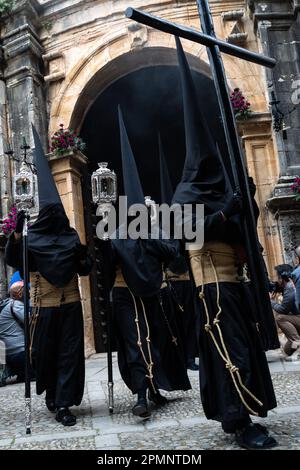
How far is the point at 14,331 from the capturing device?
24.2ft

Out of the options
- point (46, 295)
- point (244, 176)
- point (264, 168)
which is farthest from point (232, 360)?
point (264, 168)

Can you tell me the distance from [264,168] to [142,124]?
5157 millimetres

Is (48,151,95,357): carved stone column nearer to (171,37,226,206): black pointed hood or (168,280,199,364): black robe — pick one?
(168,280,199,364): black robe

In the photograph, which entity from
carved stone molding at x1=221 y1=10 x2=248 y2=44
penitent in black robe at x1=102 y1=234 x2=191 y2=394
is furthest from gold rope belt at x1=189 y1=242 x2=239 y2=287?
carved stone molding at x1=221 y1=10 x2=248 y2=44

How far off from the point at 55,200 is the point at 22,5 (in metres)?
7.14

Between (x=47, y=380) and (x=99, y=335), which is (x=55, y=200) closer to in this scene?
(x=47, y=380)

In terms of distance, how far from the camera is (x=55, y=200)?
4836 mm

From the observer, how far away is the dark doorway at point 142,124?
1063 cm

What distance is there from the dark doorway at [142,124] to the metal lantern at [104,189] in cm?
430

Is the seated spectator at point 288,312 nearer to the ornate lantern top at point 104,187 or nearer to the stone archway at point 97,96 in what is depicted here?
the ornate lantern top at point 104,187

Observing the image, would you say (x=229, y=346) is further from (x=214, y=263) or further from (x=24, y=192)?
(x=24, y=192)

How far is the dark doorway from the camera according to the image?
10633mm
